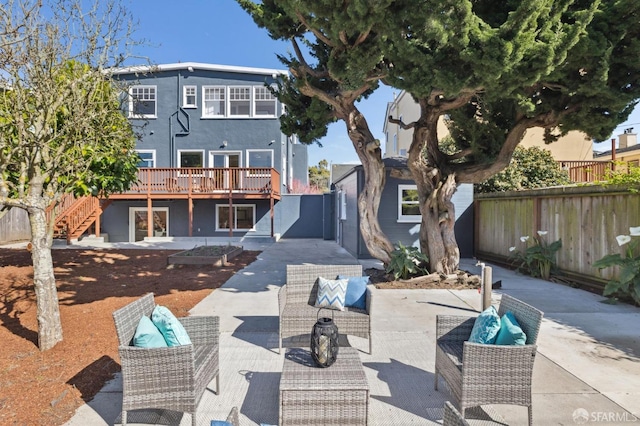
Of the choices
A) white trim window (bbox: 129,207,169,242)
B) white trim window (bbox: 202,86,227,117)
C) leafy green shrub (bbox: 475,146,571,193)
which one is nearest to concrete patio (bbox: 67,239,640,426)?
leafy green shrub (bbox: 475,146,571,193)

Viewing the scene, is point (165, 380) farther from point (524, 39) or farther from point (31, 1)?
point (524, 39)

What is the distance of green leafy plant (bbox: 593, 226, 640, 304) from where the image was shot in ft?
17.9

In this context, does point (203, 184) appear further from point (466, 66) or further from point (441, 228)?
point (466, 66)

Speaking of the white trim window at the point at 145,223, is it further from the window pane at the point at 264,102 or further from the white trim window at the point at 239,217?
the window pane at the point at 264,102

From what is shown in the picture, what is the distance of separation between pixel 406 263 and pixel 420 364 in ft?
12.8

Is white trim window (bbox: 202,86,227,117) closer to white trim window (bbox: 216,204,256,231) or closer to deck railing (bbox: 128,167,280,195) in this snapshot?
deck railing (bbox: 128,167,280,195)

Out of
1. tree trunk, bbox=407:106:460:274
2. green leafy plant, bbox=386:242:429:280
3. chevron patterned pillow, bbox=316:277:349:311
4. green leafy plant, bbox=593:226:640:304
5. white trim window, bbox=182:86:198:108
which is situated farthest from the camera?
white trim window, bbox=182:86:198:108

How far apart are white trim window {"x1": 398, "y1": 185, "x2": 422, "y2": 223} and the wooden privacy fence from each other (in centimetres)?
214

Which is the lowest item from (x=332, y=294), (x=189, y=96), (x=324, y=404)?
(x=324, y=404)

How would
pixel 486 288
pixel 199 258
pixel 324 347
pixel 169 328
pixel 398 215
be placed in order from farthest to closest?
pixel 398 215 → pixel 199 258 → pixel 486 288 → pixel 169 328 → pixel 324 347

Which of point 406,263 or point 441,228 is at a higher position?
point 441,228

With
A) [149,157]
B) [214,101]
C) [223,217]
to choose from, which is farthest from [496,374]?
[149,157]

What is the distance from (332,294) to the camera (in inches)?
161

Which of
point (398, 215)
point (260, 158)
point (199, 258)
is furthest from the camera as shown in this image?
point (260, 158)
